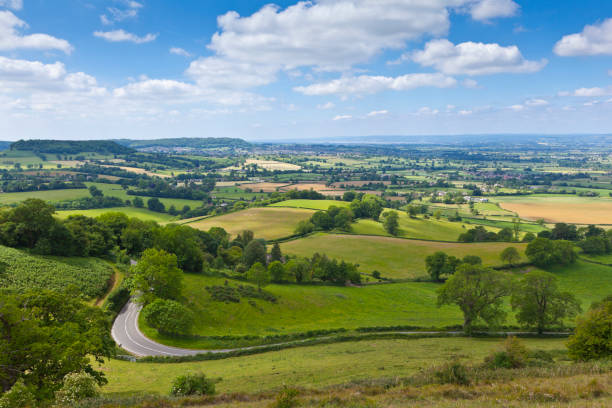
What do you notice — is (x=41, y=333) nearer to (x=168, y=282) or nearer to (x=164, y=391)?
(x=164, y=391)

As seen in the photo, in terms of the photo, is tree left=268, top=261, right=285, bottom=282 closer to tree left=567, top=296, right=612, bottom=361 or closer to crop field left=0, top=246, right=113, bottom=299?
crop field left=0, top=246, right=113, bottom=299

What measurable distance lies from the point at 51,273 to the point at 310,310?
140 feet

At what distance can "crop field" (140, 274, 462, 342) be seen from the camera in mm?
50281

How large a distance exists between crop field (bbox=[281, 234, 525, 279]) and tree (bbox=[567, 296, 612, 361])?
172 feet

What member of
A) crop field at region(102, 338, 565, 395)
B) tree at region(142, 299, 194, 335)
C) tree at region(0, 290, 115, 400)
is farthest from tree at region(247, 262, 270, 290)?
tree at region(0, 290, 115, 400)

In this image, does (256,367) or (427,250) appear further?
(427,250)

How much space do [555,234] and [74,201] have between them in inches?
8163

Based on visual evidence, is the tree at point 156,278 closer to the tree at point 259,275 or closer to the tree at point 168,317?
the tree at point 168,317

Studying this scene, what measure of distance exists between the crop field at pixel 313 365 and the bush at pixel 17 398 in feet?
29.5

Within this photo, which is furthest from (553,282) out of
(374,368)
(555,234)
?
(555,234)

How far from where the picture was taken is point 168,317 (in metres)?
44.5

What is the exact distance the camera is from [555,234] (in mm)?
106062

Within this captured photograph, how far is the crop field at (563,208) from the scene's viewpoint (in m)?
141

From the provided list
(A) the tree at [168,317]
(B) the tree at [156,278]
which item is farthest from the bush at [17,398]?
(B) the tree at [156,278]
